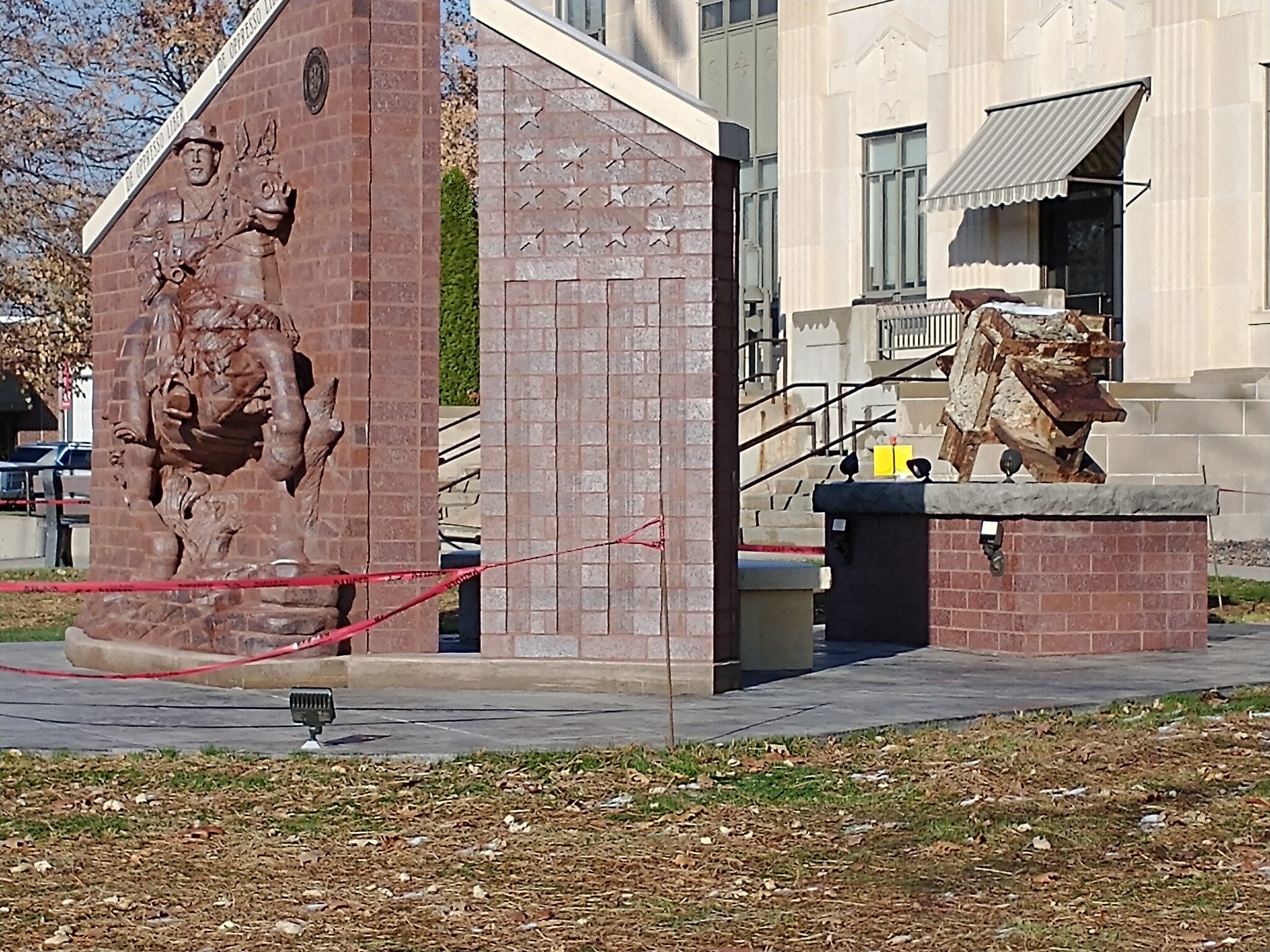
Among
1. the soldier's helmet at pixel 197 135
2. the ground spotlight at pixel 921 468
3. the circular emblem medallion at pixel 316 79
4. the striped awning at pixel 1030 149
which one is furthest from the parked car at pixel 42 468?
the circular emblem medallion at pixel 316 79

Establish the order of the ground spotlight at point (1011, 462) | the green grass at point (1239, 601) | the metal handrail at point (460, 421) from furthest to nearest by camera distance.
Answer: the metal handrail at point (460, 421), the green grass at point (1239, 601), the ground spotlight at point (1011, 462)

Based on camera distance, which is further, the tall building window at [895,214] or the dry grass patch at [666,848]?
the tall building window at [895,214]

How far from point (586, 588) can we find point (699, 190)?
90.7 inches

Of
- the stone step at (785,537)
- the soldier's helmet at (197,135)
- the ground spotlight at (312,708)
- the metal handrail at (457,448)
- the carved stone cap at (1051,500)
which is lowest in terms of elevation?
the ground spotlight at (312,708)

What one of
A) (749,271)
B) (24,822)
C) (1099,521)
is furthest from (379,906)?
(749,271)

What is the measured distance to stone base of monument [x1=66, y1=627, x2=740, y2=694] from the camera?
1207 centimetres

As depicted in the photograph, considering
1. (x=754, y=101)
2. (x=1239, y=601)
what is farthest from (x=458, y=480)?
(x=754, y=101)

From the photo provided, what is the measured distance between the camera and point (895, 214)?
108 ft

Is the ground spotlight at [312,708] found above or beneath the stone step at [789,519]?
beneath

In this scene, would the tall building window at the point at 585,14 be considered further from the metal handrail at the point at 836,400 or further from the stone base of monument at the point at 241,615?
the stone base of monument at the point at 241,615

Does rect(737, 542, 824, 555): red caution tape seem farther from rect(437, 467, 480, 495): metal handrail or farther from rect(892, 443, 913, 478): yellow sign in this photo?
rect(437, 467, 480, 495): metal handrail

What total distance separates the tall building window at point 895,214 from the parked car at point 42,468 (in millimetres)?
12019

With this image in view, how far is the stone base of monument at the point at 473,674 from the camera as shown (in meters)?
12.1

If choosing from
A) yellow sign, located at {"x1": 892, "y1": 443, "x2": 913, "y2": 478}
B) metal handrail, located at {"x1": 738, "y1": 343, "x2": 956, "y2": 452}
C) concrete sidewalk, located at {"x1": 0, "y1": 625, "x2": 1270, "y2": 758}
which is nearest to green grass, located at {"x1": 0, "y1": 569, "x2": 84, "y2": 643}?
concrete sidewalk, located at {"x1": 0, "y1": 625, "x2": 1270, "y2": 758}
